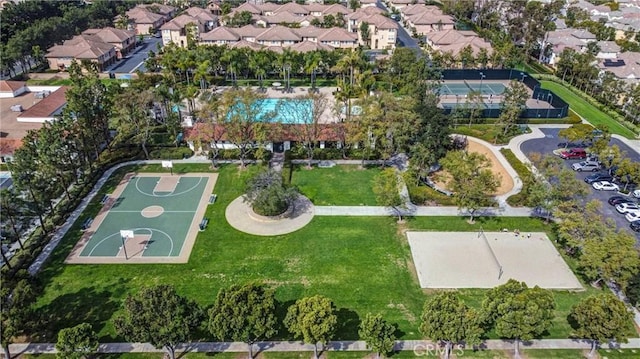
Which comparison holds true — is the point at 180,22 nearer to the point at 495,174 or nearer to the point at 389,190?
the point at 389,190

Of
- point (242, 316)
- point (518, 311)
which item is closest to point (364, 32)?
point (518, 311)

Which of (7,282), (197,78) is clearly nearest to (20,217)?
(7,282)

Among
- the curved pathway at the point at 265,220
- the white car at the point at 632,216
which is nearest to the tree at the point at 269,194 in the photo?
the curved pathway at the point at 265,220

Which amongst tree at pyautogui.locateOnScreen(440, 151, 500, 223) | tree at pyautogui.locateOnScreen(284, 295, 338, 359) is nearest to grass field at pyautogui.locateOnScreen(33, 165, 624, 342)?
tree at pyautogui.locateOnScreen(440, 151, 500, 223)

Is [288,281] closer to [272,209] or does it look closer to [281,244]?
[281,244]

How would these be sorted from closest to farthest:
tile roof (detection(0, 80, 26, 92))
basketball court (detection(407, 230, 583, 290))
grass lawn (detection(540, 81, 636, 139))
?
basketball court (detection(407, 230, 583, 290))
grass lawn (detection(540, 81, 636, 139))
tile roof (detection(0, 80, 26, 92))

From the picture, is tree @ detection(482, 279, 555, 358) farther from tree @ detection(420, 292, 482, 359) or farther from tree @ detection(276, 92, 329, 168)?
tree @ detection(276, 92, 329, 168)
